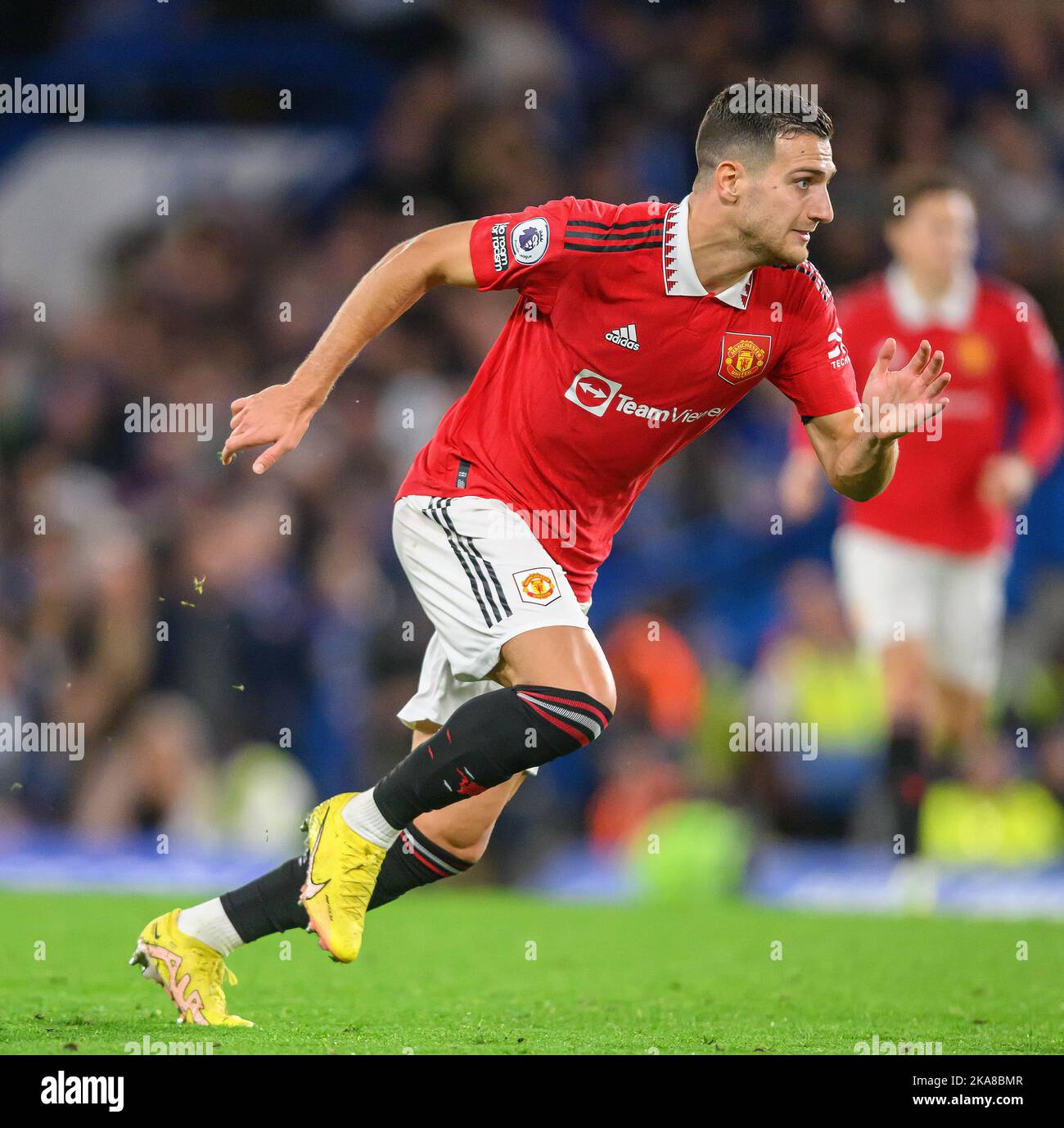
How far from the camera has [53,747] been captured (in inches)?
358

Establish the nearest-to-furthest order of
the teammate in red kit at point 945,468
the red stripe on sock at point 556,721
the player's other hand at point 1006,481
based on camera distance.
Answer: the red stripe on sock at point 556,721, the player's other hand at point 1006,481, the teammate in red kit at point 945,468

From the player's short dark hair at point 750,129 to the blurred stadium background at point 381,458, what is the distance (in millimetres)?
4235

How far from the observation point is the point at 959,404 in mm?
7766

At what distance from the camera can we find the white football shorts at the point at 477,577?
13.3 ft

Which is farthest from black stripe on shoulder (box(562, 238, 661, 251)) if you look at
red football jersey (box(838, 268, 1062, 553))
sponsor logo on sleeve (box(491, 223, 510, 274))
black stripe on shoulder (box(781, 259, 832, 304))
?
red football jersey (box(838, 268, 1062, 553))

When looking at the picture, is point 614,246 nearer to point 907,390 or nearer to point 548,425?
point 548,425

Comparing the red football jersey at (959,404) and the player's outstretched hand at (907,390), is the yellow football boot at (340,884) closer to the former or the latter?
the player's outstretched hand at (907,390)

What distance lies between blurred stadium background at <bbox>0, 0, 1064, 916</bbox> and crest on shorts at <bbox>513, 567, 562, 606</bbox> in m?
3.93

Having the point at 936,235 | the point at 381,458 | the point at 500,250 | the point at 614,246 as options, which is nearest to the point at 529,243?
the point at 500,250

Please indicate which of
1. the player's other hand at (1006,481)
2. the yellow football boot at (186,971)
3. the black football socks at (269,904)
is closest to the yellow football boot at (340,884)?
the black football socks at (269,904)

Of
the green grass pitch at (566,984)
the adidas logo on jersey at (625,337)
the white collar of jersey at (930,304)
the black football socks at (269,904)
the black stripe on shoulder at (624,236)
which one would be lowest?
the green grass pitch at (566,984)

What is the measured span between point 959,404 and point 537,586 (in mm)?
4306
